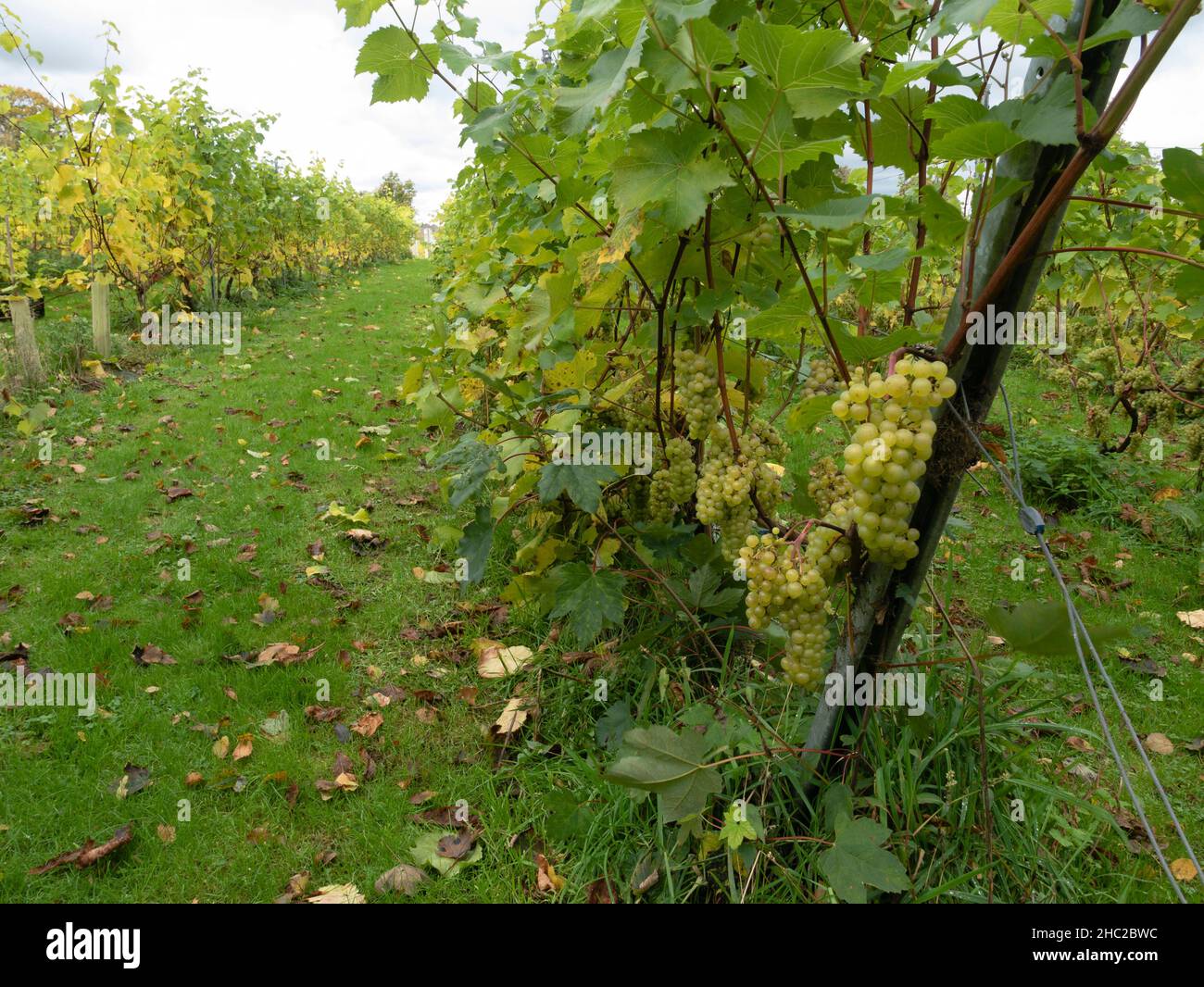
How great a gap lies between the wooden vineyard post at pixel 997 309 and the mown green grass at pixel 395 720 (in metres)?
0.41

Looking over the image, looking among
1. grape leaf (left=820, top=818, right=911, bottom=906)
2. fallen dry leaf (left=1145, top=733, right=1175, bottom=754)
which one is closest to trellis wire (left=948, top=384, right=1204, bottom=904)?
grape leaf (left=820, top=818, right=911, bottom=906)

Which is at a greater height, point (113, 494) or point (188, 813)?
point (113, 494)

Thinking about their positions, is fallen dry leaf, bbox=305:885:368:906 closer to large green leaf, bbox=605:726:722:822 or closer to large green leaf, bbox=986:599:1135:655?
large green leaf, bbox=605:726:722:822

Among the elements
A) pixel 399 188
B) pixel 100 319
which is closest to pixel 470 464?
pixel 100 319

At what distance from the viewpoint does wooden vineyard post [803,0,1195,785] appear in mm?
1178

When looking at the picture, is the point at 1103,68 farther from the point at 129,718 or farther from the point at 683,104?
the point at 129,718

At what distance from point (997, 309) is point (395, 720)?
8.65 ft

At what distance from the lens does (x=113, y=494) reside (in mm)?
4836

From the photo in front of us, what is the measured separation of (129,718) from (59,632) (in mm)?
854

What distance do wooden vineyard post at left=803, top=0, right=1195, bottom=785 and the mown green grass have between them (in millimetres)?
409
